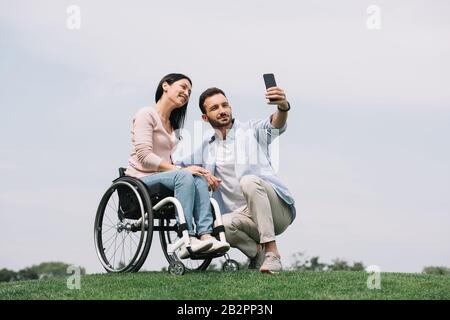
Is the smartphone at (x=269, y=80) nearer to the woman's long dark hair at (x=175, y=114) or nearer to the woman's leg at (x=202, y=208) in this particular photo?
the woman's long dark hair at (x=175, y=114)

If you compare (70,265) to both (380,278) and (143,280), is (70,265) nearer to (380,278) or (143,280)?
(143,280)

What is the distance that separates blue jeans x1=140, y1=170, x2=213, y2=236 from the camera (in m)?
5.07

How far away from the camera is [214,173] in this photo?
5.55 m

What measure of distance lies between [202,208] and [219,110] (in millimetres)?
841

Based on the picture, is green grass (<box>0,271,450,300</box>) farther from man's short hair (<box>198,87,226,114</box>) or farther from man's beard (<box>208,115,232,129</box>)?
man's short hair (<box>198,87,226,114</box>)

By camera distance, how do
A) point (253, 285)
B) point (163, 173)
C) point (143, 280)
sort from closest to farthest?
point (253, 285)
point (143, 280)
point (163, 173)

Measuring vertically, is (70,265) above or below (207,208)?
below

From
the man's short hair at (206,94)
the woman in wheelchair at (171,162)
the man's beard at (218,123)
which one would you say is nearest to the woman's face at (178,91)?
the woman in wheelchair at (171,162)

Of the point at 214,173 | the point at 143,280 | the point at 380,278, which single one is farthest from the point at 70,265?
the point at 380,278

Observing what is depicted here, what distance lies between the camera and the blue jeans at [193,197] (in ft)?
16.6

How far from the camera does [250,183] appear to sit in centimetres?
520
